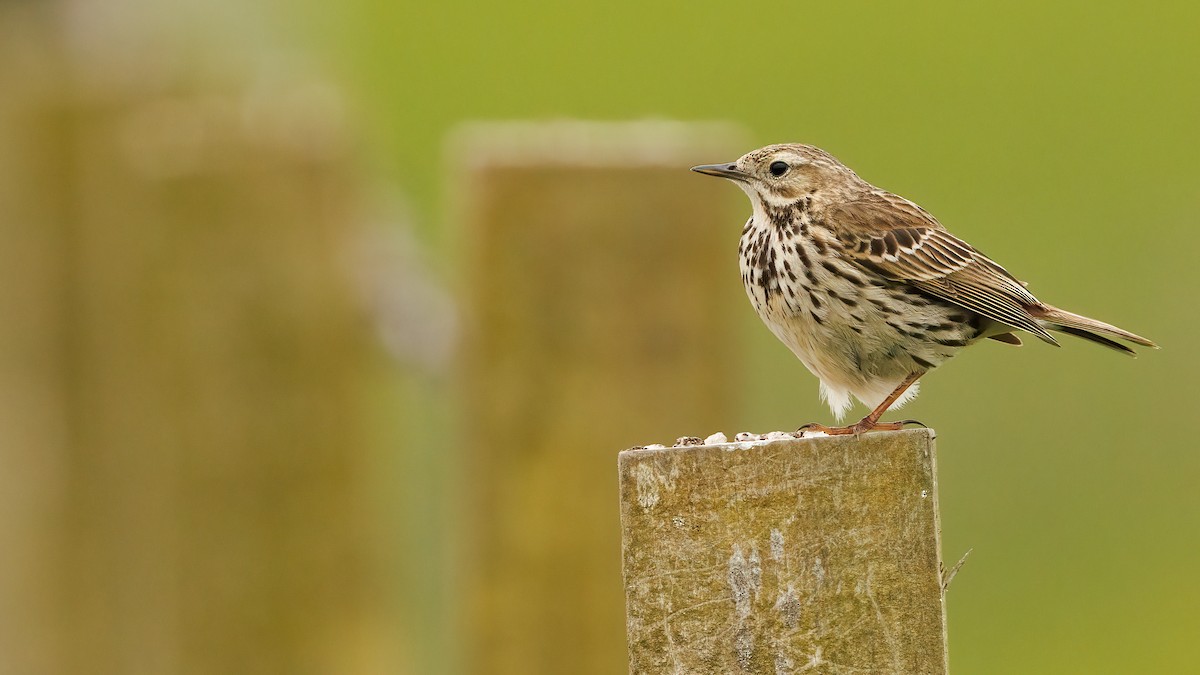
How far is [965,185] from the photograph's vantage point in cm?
1859

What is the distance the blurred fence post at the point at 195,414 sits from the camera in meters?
8.76

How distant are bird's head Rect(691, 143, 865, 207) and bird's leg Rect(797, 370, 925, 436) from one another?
2.41 ft

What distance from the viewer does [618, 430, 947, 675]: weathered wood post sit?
3.94 metres

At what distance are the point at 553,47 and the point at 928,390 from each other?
944 cm

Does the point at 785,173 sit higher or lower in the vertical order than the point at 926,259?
higher

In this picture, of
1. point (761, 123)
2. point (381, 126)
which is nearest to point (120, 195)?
point (381, 126)

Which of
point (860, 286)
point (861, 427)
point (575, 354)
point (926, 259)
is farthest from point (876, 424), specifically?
point (575, 354)

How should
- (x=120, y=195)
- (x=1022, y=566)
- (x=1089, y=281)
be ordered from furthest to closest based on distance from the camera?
(x=1089, y=281) → (x=1022, y=566) → (x=120, y=195)

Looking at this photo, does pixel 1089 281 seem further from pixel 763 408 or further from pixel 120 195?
pixel 120 195

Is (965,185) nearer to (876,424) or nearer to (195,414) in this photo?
(195,414)

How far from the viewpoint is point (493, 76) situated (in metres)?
22.6

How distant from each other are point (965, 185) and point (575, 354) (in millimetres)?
11869

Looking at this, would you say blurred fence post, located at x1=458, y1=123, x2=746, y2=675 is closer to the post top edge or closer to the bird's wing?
the bird's wing

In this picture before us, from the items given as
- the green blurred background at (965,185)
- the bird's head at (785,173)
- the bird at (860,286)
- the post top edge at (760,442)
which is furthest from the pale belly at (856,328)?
the post top edge at (760,442)
